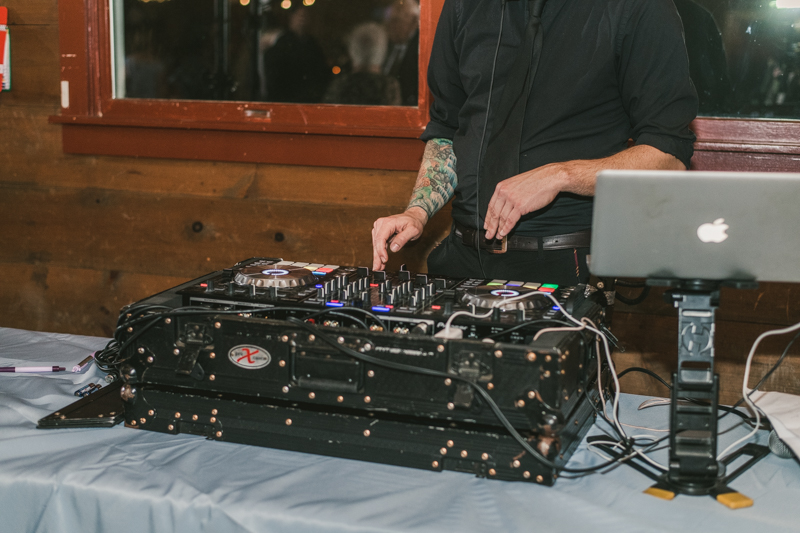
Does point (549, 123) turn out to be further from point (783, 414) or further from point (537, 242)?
point (783, 414)

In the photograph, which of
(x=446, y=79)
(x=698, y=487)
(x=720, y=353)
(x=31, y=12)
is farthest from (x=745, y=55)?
(x=31, y=12)

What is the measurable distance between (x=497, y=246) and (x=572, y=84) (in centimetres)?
36

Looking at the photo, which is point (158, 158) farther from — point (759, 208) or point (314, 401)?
point (759, 208)

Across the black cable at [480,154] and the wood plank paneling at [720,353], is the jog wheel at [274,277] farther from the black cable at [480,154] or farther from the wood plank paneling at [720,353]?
the wood plank paneling at [720,353]

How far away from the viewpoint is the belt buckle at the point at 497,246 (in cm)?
147

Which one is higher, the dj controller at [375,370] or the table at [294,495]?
the dj controller at [375,370]

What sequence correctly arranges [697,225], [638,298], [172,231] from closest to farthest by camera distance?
[697,225], [638,298], [172,231]

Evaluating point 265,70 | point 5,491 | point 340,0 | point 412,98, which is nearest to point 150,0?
point 265,70

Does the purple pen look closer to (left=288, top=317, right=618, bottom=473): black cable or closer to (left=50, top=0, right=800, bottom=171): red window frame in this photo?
(left=288, top=317, right=618, bottom=473): black cable

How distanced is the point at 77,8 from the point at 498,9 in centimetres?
176

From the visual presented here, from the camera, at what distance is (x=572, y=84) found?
142 centimetres

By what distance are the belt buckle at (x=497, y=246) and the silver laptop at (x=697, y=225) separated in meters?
0.62

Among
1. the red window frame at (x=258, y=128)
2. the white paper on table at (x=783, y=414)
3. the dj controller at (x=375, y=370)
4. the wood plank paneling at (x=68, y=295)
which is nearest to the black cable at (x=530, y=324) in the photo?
the dj controller at (x=375, y=370)

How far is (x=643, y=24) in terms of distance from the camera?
1.33 meters
